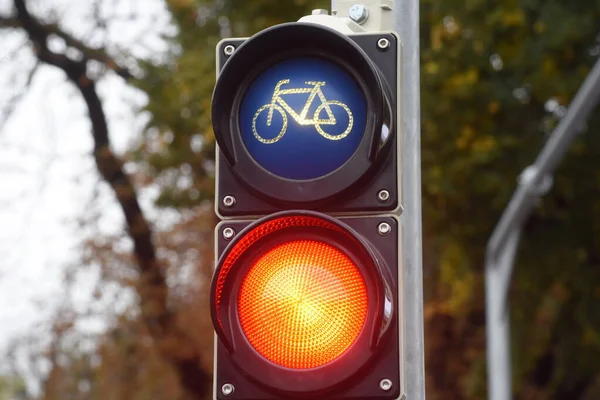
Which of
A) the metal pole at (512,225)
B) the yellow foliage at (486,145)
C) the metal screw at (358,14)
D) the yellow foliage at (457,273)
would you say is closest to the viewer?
the metal screw at (358,14)

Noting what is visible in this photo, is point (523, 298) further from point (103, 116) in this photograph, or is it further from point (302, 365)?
point (302, 365)

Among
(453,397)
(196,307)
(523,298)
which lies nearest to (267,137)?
(523,298)

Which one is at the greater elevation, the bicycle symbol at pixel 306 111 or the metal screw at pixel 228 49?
the metal screw at pixel 228 49

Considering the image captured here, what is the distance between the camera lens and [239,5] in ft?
39.4

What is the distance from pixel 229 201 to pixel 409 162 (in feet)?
1.42

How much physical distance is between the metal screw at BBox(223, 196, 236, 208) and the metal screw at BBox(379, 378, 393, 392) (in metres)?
0.52

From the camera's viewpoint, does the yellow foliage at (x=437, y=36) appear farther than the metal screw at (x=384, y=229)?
Yes

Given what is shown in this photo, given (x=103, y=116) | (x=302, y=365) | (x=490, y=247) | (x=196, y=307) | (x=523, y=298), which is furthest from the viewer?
(x=196, y=307)

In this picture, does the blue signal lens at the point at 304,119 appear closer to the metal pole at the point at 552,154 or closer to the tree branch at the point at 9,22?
the metal pole at the point at 552,154

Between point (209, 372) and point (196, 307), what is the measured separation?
113 centimetres

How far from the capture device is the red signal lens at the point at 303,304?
2.57 meters

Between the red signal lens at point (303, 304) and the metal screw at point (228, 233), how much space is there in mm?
99

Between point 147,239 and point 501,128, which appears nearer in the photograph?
point 501,128

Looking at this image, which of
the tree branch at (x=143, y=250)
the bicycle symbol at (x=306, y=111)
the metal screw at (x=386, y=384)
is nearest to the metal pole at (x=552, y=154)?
the tree branch at (x=143, y=250)
